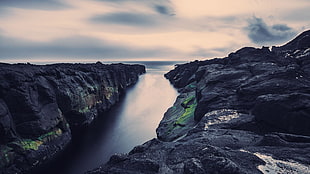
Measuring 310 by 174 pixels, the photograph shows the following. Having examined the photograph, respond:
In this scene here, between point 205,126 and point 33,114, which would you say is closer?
point 205,126

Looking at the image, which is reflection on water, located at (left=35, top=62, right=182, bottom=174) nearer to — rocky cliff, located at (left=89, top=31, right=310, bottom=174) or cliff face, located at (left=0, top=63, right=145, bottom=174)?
cliff face, located at (left=0, top=63, right=145, bottom=174)

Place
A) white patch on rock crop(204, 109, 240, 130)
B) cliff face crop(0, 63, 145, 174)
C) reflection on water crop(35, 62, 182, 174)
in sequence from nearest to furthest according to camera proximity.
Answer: cliff face crop(0, 63, 145, 174) → white patch on rock crop(204, 109, 240, 130) → reflection on water crop(35, 62, 182, 174)

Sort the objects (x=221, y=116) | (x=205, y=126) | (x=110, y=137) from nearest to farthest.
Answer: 1. (x=205, y=126)
2. (x=221, y=116)
3. (x=110, y=137)

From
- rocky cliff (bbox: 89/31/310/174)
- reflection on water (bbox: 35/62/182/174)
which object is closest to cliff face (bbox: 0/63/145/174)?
reflection on water (bbox: 35/62/182/174)

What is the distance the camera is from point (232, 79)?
44.6m

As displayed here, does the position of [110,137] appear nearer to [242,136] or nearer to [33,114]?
[33,114]

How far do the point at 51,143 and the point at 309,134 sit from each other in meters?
39.0

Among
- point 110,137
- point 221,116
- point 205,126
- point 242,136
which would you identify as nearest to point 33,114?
point 110,137

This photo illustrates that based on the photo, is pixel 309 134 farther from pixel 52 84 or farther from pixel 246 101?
pixel 52 84

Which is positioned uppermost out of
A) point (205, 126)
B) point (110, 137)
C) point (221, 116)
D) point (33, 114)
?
point (221, 116)

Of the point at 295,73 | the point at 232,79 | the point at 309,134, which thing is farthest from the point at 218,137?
the point at 232,79

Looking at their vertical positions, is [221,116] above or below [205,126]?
above

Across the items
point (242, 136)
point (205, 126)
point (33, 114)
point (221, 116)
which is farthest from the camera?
point (33, 114)

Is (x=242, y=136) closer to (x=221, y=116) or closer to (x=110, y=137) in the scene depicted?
(x=221, y=116)
